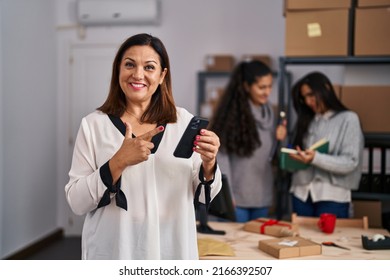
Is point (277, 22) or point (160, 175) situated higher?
point (277, 22)

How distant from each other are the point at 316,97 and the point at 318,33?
0.39m

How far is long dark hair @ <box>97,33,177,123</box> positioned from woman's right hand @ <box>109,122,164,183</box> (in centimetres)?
12

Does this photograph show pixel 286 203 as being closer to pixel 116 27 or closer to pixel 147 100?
pixel 116 27

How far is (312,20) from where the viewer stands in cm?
236

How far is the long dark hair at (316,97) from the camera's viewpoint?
86.7 inches

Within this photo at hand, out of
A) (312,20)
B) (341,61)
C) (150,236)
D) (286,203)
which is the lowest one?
(286,203)

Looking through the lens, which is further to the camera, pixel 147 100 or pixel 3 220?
pixel 3 220

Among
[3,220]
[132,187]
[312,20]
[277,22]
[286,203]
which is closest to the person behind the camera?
[132,187]

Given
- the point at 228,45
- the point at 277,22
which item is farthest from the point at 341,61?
the point at 228,45

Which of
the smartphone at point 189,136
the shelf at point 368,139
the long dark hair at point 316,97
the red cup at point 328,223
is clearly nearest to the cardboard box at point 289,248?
the red cup at point 328,223

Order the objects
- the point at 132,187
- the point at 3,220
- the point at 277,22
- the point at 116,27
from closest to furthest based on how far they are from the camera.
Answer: the point at 132,187 < the point at 116,27 < the point at 3,220 < the point at 277,22

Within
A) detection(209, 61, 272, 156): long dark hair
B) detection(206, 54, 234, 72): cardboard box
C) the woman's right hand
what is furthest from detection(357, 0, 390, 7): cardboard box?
the woman's right hand

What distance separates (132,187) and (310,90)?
1352mm

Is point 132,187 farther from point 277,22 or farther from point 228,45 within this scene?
point 228,45
